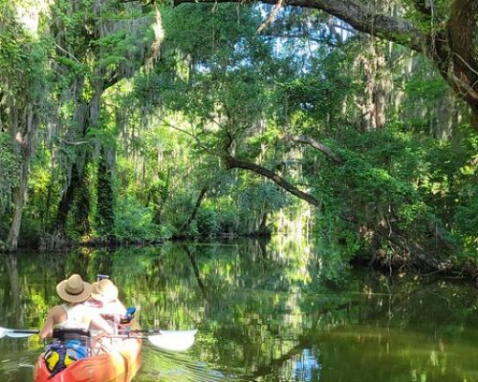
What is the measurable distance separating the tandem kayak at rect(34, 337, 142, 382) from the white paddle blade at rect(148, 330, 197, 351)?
1.08 ft

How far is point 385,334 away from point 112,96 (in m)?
→ 18.6

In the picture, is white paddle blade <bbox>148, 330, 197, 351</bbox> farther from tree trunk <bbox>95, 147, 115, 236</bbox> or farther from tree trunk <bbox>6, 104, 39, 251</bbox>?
tree trunk <bbox>95, 147, 115, 236</bbox>

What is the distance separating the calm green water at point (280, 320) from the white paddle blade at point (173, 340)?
311 millimetres

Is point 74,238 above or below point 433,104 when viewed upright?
below

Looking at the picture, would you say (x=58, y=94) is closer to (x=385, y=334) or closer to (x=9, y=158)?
(x=9, y=158)

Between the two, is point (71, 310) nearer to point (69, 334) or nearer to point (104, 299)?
point (69, 334)

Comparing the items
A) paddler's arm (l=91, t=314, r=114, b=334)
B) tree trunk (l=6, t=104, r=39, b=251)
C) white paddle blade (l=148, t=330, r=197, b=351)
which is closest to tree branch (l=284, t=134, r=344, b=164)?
tree trunk (l=6, t=104, r=39, b=251)

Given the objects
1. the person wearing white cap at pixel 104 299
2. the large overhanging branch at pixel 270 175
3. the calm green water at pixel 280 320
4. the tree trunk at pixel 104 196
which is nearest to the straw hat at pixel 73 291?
the calm green water at pixel 280 320

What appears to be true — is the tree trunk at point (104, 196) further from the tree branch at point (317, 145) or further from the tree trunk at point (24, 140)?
the tree branch at point (317, 145)

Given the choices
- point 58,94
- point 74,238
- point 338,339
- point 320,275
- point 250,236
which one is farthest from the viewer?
point 250,236

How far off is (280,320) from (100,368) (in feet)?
16.1

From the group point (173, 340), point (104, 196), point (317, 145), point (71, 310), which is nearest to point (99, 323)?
point (71, 310)

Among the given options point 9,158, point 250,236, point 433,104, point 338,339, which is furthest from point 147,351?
point 250,236

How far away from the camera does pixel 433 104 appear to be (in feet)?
54.4
